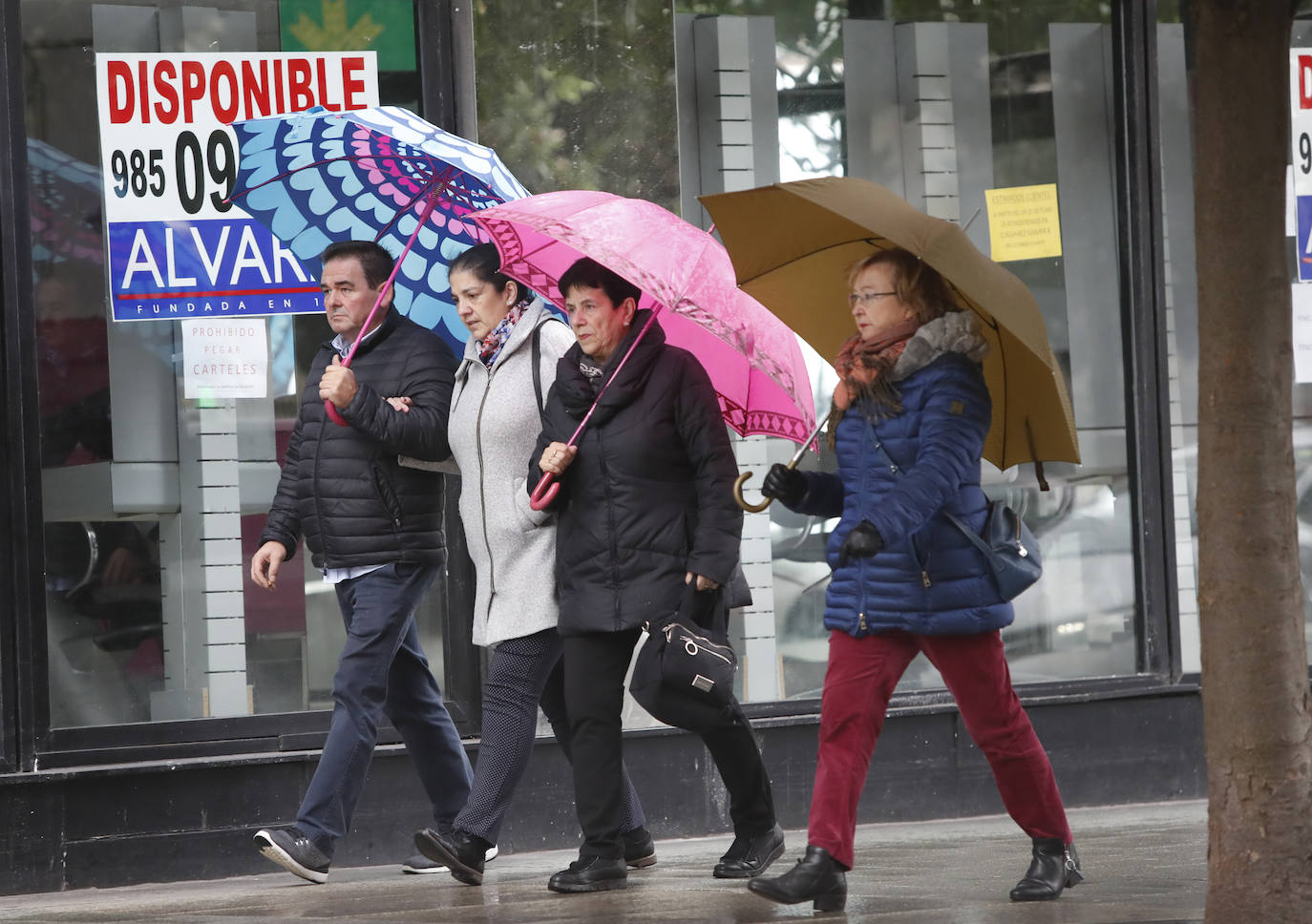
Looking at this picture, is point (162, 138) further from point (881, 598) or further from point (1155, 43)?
point (1155, 43)

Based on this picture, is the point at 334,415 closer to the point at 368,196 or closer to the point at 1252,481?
the point at 368,196

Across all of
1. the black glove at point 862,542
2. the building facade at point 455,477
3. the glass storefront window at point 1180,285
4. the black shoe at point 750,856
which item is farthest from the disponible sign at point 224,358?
the glass storefront window at point 1180,285

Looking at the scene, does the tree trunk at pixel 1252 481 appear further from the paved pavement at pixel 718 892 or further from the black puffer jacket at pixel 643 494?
the black puffer jacket at pixel 643 494

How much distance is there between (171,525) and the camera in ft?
22.3

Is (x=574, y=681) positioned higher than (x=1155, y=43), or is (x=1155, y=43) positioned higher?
(x=1155, y=43)

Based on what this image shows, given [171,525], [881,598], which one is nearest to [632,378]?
[881,598]

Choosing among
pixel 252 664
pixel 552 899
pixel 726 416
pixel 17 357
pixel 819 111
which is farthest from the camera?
pixel 819 111

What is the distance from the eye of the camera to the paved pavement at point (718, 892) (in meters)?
4.89

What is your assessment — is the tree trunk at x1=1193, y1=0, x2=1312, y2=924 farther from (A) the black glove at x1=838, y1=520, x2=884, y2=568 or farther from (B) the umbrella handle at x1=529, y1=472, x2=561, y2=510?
(B) the umbrella handle at x1=529, y1=472, x2=561, y2=510

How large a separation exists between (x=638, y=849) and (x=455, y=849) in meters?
0.71

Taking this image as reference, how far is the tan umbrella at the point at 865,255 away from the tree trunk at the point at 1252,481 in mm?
809

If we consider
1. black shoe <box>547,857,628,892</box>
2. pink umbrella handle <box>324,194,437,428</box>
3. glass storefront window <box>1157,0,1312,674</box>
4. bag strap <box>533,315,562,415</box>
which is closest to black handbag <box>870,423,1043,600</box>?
bag strap <box>533,315,562,415</box>

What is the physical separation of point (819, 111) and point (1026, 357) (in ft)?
9.44

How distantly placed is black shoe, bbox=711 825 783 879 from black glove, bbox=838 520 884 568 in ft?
4.39
